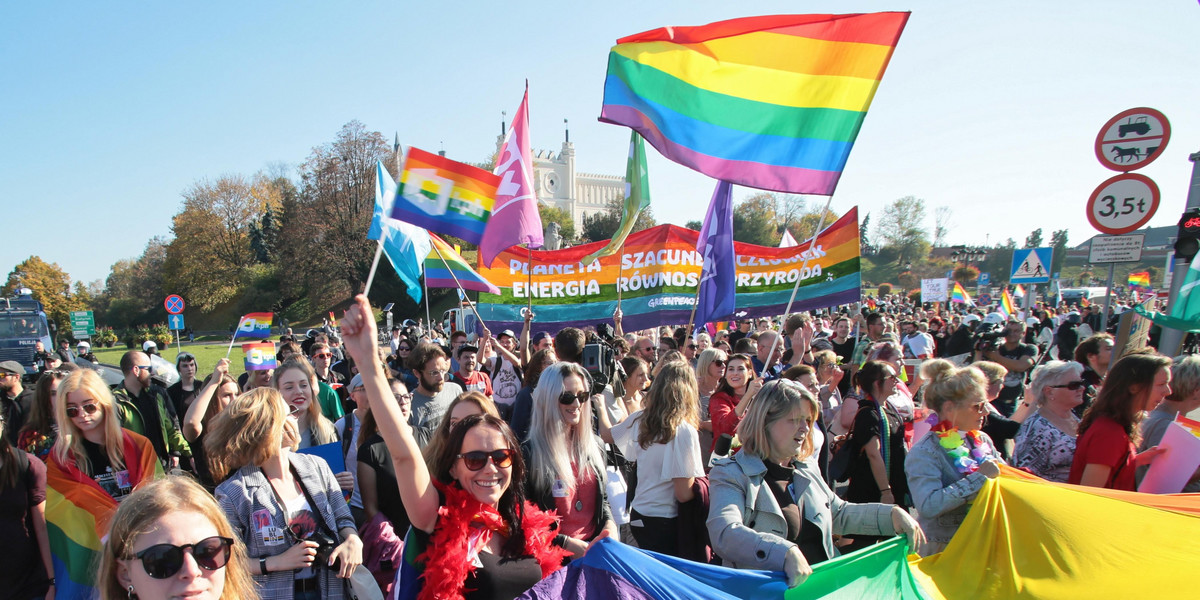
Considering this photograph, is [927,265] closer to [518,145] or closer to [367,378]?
[518,145]

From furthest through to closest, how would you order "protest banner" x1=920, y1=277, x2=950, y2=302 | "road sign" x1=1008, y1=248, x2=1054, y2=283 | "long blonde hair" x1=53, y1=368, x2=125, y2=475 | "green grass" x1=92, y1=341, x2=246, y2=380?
"green grass" x1=92, y1=341, x2=246, y2=380 < "protest banner" x1=920, y1=277, x2=950, y2=302 < "road sign" x1=1008, y1=248, x2=1054, y2=283 < "long blonde hair" x1=53, y1=368, x2=125, y2=475

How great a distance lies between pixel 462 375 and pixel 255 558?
Answer: 3.89m

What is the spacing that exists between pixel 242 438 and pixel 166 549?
3.71ft

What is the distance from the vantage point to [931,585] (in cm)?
292

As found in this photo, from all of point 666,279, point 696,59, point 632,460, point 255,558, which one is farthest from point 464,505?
point 666,279

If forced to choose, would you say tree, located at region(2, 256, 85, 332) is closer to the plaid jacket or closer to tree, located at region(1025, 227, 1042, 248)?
the plaid jacket

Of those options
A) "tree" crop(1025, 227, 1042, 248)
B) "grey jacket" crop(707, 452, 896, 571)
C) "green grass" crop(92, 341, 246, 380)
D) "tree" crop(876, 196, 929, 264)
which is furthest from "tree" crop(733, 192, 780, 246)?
"grey jacket" crop(707, 452, 896, 571)

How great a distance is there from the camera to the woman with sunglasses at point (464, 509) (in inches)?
80.2

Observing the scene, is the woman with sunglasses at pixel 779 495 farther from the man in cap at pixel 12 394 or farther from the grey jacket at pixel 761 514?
the man in cap at pixel 12 394

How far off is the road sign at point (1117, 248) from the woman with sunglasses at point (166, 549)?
27.4 ft

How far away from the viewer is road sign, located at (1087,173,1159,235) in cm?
643

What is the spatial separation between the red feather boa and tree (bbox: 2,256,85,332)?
61.8 meters

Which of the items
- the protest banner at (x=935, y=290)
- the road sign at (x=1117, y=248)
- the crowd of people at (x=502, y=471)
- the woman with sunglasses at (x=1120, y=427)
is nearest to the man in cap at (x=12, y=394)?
the crowd of people at (x=502, y=471)

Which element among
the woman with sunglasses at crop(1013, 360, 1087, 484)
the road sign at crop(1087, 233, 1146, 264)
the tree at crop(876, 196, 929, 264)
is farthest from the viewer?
the tree at crop(876, 196, 929, 264)
